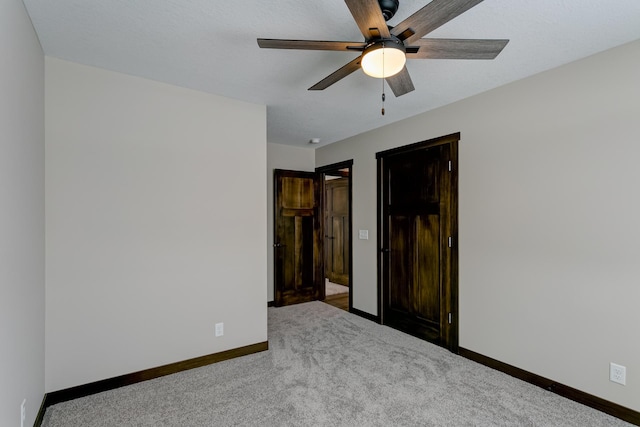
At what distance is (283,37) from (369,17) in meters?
0.75

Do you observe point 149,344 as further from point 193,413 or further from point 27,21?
point 27,21

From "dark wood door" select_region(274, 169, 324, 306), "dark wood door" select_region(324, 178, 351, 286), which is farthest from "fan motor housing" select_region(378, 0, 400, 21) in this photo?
"dark wood door" select_region(324, 178, 351, 286)

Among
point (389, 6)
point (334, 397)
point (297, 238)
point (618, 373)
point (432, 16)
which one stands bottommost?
point (334, 397)

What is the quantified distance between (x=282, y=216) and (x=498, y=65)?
10.9 ft

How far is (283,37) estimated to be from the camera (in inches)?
→ 78.7

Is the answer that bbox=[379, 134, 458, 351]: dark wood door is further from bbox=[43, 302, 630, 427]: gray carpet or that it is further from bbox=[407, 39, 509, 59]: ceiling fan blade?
bbox=[407, 39, 509, 59]: ceiling fan blade

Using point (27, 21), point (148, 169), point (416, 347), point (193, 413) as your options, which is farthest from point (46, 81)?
point (416, 347)

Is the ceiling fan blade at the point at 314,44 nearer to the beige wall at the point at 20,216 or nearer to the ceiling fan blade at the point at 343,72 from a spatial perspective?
the ceiling fan blade at the point at 343,72

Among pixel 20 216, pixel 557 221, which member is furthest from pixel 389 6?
pixel 20 216

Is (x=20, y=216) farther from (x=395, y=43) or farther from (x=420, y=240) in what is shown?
(x=420, y=240)

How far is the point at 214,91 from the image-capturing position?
2.90 m

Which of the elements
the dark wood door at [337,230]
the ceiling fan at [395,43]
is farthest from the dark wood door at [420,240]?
the dark wood door at [337,230]

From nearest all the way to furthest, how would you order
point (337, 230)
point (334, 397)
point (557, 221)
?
point (334, 397) < point (557, 221) < point (337, 230)

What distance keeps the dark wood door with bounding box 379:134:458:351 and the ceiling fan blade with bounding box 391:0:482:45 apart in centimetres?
187
